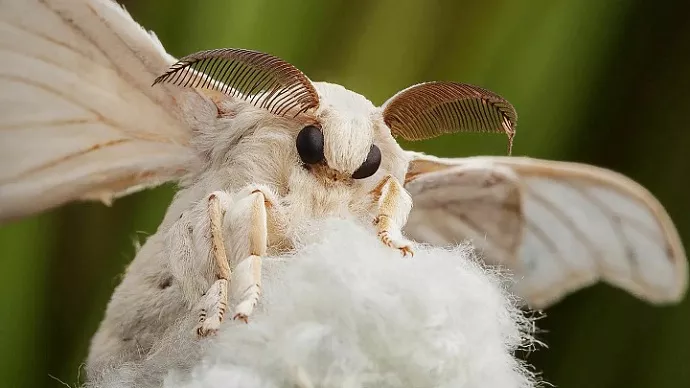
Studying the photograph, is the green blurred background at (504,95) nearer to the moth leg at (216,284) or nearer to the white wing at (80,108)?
the white wing at (80,108)

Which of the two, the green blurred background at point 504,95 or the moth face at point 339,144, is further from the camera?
the green blurred background at point 504,95

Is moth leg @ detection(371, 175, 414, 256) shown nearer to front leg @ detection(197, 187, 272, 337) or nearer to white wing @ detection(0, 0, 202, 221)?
front leg @ detection(197, 187, 272, 337)

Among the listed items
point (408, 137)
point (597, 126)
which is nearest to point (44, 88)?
point (408, 137)

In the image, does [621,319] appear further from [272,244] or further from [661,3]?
[272,244]

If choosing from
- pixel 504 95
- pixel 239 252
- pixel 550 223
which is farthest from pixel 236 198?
pixel 504 95

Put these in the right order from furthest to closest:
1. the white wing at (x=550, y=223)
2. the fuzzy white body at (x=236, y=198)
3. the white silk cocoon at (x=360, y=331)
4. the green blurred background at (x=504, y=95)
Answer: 1. the green blurred background at (x=504, y=95)
2. the white wing at (x=550, y=223)
3. the fuzzy white body at (x=236, y=198)
4. the white silk cocoon at (x=360, y=331)

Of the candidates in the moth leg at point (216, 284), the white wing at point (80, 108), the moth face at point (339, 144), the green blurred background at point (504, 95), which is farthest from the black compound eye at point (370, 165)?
the green blurred background at point (504, 95)

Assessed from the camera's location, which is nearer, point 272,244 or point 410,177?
point 272,244

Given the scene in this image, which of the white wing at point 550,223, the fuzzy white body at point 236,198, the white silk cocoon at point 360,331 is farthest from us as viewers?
the white wing at point 550,223
